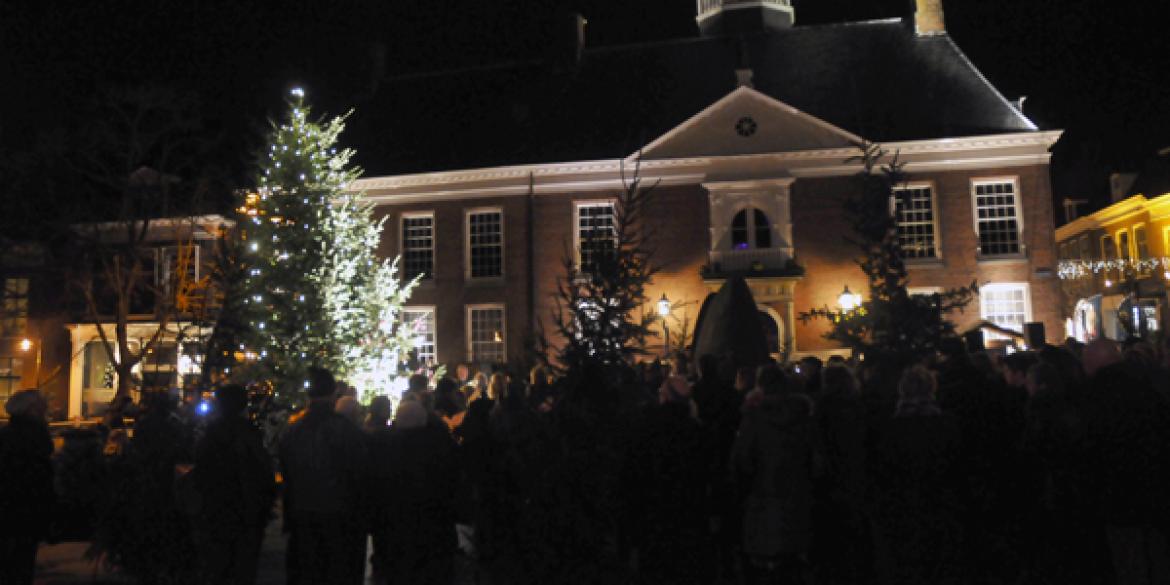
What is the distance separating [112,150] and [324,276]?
52.0 ft

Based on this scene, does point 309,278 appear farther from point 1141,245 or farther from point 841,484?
point 1141,245

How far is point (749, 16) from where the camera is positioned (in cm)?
3312

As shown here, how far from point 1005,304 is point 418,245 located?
19766 millimetres

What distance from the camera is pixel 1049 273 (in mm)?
26922

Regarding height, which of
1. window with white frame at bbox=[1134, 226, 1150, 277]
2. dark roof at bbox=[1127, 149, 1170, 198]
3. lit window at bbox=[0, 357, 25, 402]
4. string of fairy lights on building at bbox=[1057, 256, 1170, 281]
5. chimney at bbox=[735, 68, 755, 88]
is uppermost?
chimney at bbox=[735, 68, 755, 88]

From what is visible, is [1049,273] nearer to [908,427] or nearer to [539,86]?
[539,86]

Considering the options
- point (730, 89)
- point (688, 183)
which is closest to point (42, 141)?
point (688, 183)

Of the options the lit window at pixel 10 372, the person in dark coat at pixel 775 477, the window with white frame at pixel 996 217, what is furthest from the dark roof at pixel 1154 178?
the lit window at pixel 10 372

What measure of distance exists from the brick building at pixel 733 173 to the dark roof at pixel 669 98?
8 centimetres

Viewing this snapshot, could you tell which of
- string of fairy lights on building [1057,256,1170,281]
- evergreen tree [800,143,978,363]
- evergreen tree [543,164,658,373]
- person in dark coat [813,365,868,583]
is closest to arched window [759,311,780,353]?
string of fairy lights on building [1057,256,1170,281]

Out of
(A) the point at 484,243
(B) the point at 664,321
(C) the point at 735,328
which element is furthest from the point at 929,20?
(C) the point at 735,328

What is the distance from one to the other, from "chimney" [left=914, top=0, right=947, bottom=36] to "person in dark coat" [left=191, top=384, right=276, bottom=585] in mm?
29819

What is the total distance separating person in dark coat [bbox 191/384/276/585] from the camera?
691cm

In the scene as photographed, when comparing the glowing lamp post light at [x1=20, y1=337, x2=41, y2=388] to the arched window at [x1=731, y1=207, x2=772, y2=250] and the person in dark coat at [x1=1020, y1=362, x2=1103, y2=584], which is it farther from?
the person in dark coat at [x1=1020, y1=362, x2=1103, y2=584]
